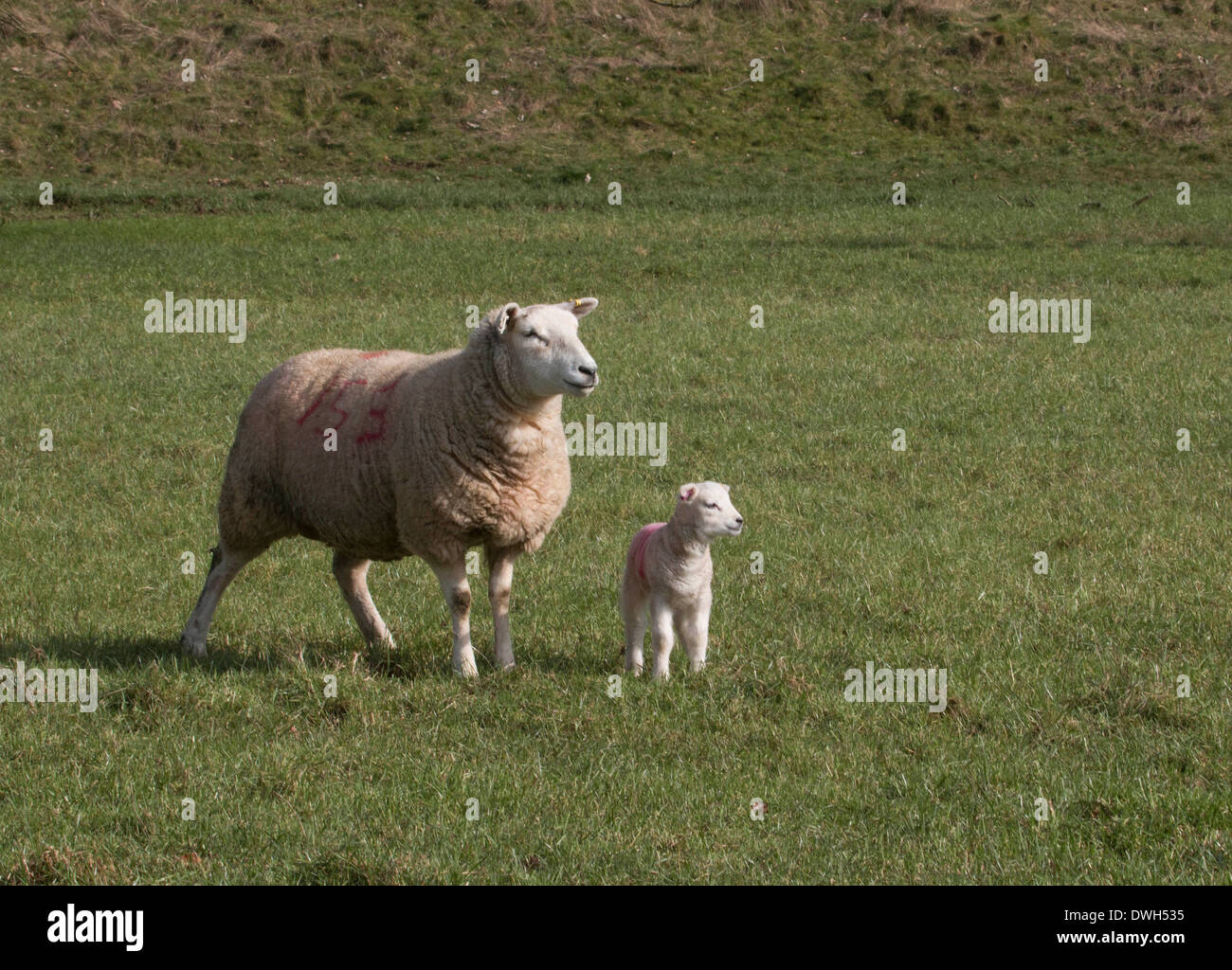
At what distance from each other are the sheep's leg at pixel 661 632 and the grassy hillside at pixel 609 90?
76.3 feet

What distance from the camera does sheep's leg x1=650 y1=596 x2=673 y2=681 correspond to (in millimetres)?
7551

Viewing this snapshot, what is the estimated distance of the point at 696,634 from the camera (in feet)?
25.3

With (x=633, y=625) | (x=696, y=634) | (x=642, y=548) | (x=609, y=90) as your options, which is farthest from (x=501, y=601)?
(x=609, y=90)

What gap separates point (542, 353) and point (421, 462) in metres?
0.91

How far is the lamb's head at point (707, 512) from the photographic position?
7414 millimetres

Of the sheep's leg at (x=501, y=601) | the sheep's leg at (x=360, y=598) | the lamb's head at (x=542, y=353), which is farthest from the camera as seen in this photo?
the sheep's leg at (x=360, y=598)

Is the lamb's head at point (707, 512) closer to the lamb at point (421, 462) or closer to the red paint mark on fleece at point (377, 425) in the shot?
the lamb at point (421, 462)

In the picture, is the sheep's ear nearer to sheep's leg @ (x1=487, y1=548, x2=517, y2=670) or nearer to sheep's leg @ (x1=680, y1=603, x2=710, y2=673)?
sheep's leg @ (x1=487, y1=548, x2=517, y2=670)

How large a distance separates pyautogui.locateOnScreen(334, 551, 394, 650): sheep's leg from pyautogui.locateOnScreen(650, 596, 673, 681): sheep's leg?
1682 millimetres

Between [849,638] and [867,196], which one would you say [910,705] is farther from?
[867,196]

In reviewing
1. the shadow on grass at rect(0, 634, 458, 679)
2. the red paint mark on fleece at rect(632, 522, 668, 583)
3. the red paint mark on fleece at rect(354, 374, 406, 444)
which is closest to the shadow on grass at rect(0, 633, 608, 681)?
the shadow on grass at rect(0, 634, 458, 679)

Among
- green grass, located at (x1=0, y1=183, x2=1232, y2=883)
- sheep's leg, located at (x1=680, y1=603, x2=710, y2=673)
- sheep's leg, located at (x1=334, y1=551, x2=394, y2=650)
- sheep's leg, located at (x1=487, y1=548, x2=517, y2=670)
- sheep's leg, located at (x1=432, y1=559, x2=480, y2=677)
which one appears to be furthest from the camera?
sheep's leg, located at (x1=334, y1=551, x2=394, y2=650)

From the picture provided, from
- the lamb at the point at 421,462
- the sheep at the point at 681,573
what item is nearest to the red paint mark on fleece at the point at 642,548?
the sheep at the point at 681,573

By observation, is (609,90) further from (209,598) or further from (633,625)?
(633,625)
